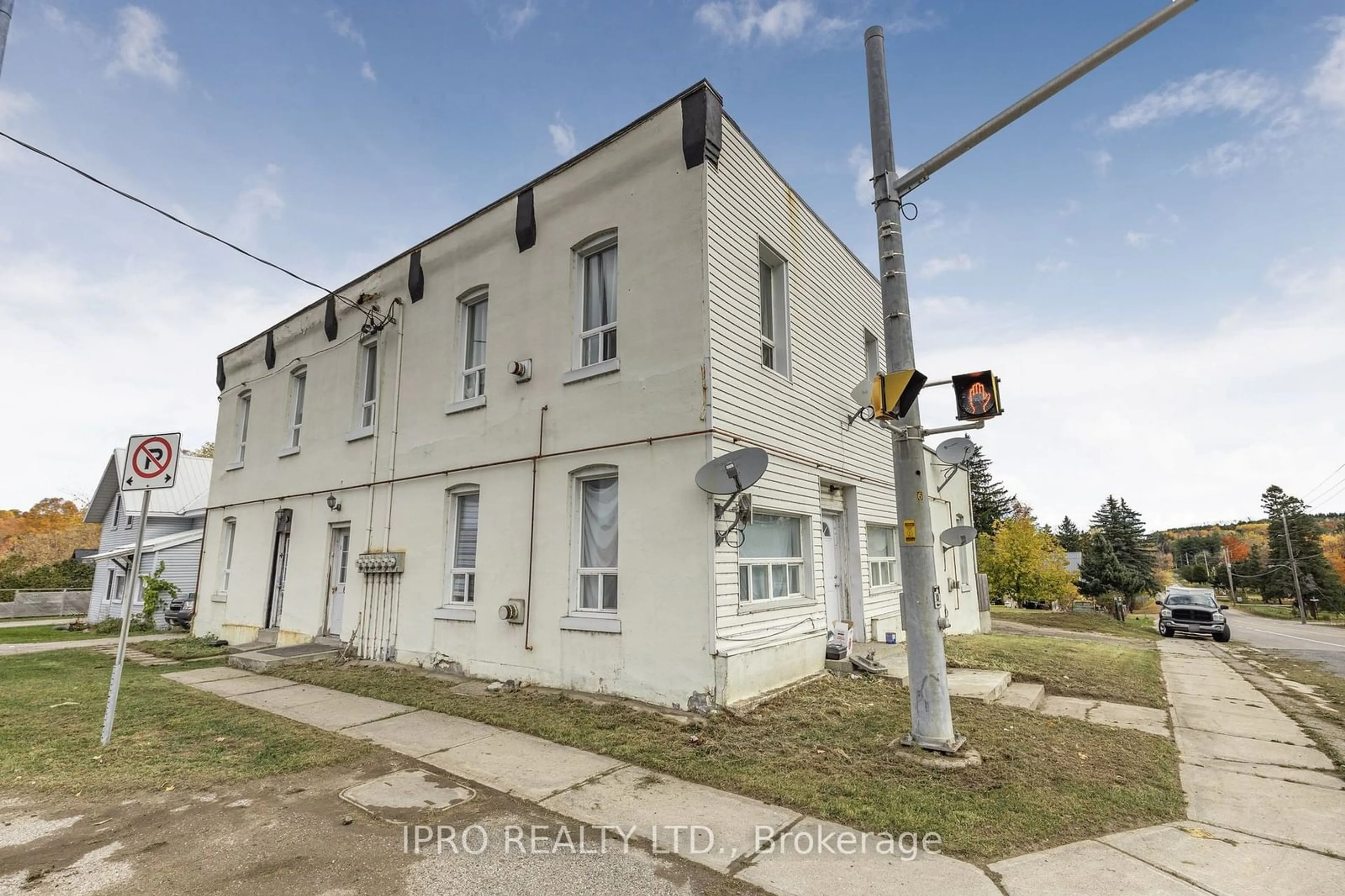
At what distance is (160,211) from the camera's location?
7449 millimetres

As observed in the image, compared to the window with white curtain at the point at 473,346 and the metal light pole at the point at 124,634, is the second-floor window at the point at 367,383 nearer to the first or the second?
the window with white curtain at the point at 473,346

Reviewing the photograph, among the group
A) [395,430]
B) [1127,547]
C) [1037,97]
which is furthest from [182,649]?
[1127,547]

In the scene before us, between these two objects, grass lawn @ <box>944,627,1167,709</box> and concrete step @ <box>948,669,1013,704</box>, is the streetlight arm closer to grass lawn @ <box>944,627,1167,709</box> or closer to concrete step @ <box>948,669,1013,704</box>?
concrete step @ <box>948,669,1013,704</box>

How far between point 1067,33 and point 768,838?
8216 mm

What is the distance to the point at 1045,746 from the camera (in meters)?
5.14

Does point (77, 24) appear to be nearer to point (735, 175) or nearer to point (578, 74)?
point (578, 74)

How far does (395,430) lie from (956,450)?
948 centimetres

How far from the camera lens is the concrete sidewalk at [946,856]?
9.89 ft

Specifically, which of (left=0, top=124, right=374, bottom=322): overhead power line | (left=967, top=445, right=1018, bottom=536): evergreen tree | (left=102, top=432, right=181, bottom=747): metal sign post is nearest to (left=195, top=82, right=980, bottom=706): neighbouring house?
(left=0, top=124, right=374, bottom=322): overhead power line

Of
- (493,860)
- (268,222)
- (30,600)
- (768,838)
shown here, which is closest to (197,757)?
(493,860)

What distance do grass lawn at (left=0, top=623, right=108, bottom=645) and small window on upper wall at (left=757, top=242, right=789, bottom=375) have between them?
2082 cm

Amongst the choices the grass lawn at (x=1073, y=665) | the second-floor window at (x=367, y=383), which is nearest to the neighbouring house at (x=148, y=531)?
the second-floor window at (x=367, y=383)

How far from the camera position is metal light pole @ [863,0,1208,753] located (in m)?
4.80

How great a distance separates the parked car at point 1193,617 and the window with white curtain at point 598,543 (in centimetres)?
2321
